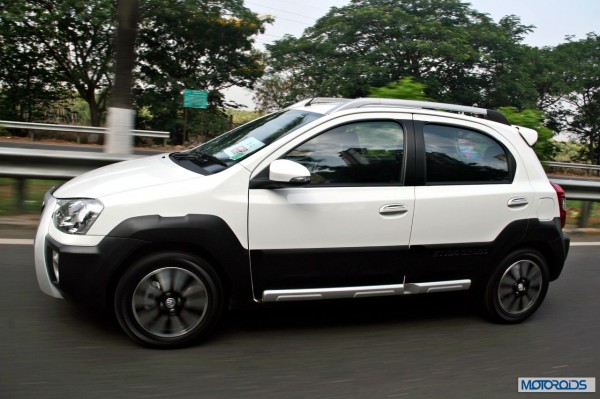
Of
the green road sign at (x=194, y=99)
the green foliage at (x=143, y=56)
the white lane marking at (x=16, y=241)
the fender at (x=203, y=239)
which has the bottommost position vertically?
the white lane marking at (x=16, y=241)

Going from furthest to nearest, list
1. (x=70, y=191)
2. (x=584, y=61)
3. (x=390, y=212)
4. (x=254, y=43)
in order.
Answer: (x=584, y=61) < (x=254, y=43) < (x=390, y=212) < (x=70, y=191)

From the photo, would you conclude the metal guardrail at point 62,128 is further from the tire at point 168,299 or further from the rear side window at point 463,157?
the tire at point 168,299

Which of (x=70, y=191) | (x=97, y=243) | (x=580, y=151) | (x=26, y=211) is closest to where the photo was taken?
(x=97, y=243)

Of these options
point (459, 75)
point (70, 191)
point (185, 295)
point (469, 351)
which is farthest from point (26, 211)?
point (459, 75)

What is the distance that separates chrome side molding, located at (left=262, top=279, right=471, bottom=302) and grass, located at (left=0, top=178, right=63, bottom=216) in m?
4.29

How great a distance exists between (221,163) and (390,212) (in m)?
1.19

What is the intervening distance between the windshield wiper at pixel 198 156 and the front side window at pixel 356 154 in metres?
0.50

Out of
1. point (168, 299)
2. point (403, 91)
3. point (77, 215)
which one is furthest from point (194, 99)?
point (168, 299)

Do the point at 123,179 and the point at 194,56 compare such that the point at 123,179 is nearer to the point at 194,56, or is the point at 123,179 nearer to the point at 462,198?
the point at 462,198

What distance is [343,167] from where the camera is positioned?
402 cm

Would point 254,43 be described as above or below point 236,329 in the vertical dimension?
above

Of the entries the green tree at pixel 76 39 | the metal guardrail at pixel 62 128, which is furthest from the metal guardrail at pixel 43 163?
the green tree at pixel 76 39

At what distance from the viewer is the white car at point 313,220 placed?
11.6ft

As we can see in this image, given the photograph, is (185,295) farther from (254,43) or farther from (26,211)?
(254,43)
